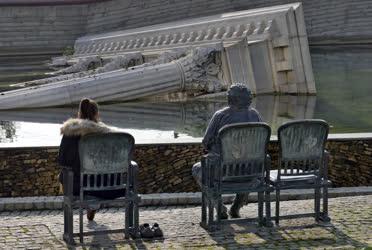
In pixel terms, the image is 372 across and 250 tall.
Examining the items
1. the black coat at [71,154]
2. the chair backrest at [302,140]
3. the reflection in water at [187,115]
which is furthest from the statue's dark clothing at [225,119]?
the reflection in water at [187,115]

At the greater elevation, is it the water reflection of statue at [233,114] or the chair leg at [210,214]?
the water reflection of statue at [233,114]

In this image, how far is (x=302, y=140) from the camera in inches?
275

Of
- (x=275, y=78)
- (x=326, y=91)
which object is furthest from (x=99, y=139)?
(x=326, y=91)

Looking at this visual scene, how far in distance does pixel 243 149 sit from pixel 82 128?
49.5 inches

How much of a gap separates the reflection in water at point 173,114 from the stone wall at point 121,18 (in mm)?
24573

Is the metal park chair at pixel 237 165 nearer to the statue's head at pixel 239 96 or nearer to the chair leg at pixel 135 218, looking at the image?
the statue's head at pixel 239 96

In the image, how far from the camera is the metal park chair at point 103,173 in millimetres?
6477

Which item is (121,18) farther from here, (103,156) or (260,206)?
(103,156)

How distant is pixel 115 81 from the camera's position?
2003cm

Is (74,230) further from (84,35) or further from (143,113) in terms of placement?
(84,35)

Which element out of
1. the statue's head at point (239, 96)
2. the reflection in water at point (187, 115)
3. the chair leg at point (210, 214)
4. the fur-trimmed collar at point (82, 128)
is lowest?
the chair leg at point (210, 214)

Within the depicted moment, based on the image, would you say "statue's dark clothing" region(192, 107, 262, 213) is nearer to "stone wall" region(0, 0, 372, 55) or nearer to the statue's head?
the statue's head

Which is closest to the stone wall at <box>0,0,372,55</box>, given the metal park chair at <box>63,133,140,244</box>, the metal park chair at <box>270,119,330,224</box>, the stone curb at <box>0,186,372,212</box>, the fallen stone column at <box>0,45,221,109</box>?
the fallen stone column at <box>0,45,221,109</box>

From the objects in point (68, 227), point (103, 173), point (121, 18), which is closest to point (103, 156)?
point (103, 173)
